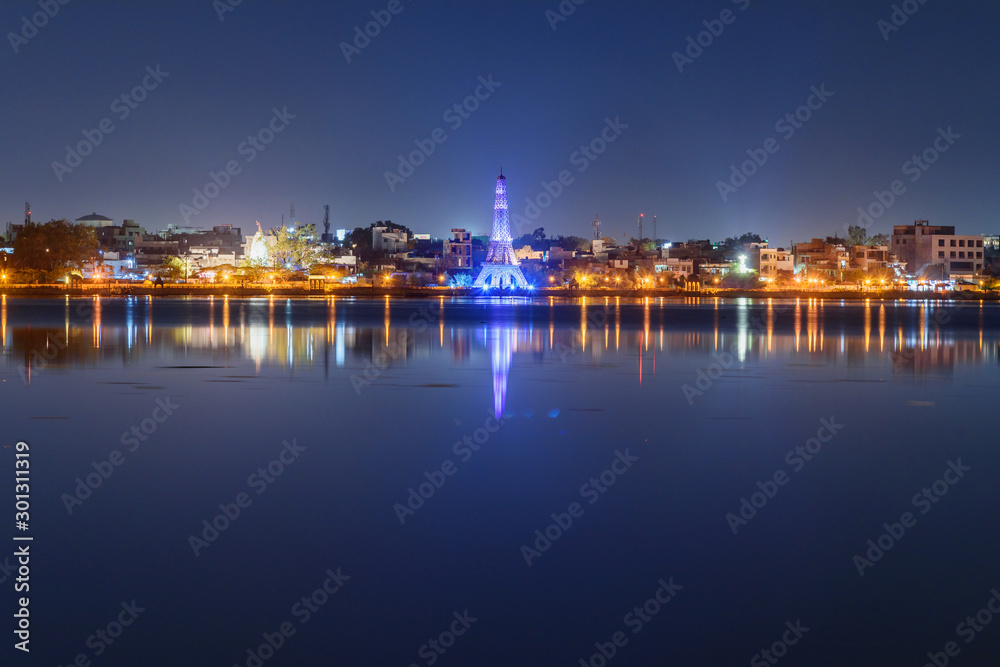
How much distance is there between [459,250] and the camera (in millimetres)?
185625

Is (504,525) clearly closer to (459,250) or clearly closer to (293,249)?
(293,249)

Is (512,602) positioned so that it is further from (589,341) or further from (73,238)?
(73,238)

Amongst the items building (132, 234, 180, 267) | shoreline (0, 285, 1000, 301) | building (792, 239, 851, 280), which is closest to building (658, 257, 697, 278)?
building (792, 239, 851, 280)

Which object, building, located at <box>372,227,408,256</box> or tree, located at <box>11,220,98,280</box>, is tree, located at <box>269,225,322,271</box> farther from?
building, located at <box>372,227,408,256</box>

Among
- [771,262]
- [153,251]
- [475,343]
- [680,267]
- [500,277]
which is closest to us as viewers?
[475,343]

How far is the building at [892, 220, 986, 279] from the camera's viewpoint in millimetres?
142625

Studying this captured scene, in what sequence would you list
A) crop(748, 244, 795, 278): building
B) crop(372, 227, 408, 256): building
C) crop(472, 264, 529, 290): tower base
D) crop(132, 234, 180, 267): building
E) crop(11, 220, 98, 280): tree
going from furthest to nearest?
crop(372, 227, 408, 256): building < crop(132, 234, 180, 267): building < crop(472, 264, 529, 290): tower base < crop(748, 244, 795, 278): building < crop(11, 220, 98, 280): tree

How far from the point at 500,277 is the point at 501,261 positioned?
14.0 feet

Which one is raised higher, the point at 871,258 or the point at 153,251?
the point at 153,251

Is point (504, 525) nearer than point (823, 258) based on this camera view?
Yes

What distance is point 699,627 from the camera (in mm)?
5277

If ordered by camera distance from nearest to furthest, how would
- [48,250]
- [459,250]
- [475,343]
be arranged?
[475,343], [48,250], [459,250]

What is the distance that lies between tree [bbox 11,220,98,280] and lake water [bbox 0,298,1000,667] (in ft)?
306

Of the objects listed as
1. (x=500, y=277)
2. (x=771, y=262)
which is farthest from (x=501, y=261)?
(x=771, y=262)
